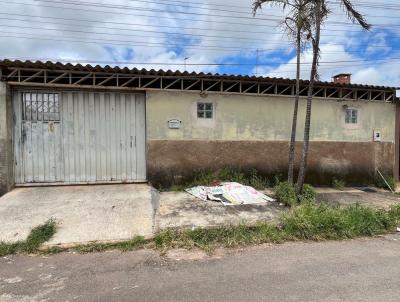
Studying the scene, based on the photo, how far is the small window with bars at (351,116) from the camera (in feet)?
35.4

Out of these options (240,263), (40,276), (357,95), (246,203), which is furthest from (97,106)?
(357,95)

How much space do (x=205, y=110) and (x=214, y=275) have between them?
576 centimetres

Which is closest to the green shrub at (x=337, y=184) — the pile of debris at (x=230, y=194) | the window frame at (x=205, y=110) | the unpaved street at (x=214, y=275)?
the pile of debris at (x=230, y=194)

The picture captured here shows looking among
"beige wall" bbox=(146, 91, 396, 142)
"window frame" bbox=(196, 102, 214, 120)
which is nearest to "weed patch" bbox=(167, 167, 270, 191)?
"beige wall" bbox=(146, 91, 396, 142)

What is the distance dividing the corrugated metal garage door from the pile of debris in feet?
5.96

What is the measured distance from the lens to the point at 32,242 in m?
5.25

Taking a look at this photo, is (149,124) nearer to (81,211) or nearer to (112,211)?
(112,211)

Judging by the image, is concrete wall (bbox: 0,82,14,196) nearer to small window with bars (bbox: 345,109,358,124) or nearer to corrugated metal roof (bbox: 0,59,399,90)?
corrugated metal roof (bbox: 0,59,399,90)

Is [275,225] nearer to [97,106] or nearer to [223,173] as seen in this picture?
[223,173]

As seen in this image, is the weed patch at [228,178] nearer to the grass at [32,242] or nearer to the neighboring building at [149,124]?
the neighboring building at [149,124]

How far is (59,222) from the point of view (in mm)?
6055

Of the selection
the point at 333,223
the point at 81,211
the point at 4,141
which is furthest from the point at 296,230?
the point at 4,141

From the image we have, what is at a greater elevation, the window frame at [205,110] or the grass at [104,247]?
the window frame at [205,110]

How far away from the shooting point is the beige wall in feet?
29.5
